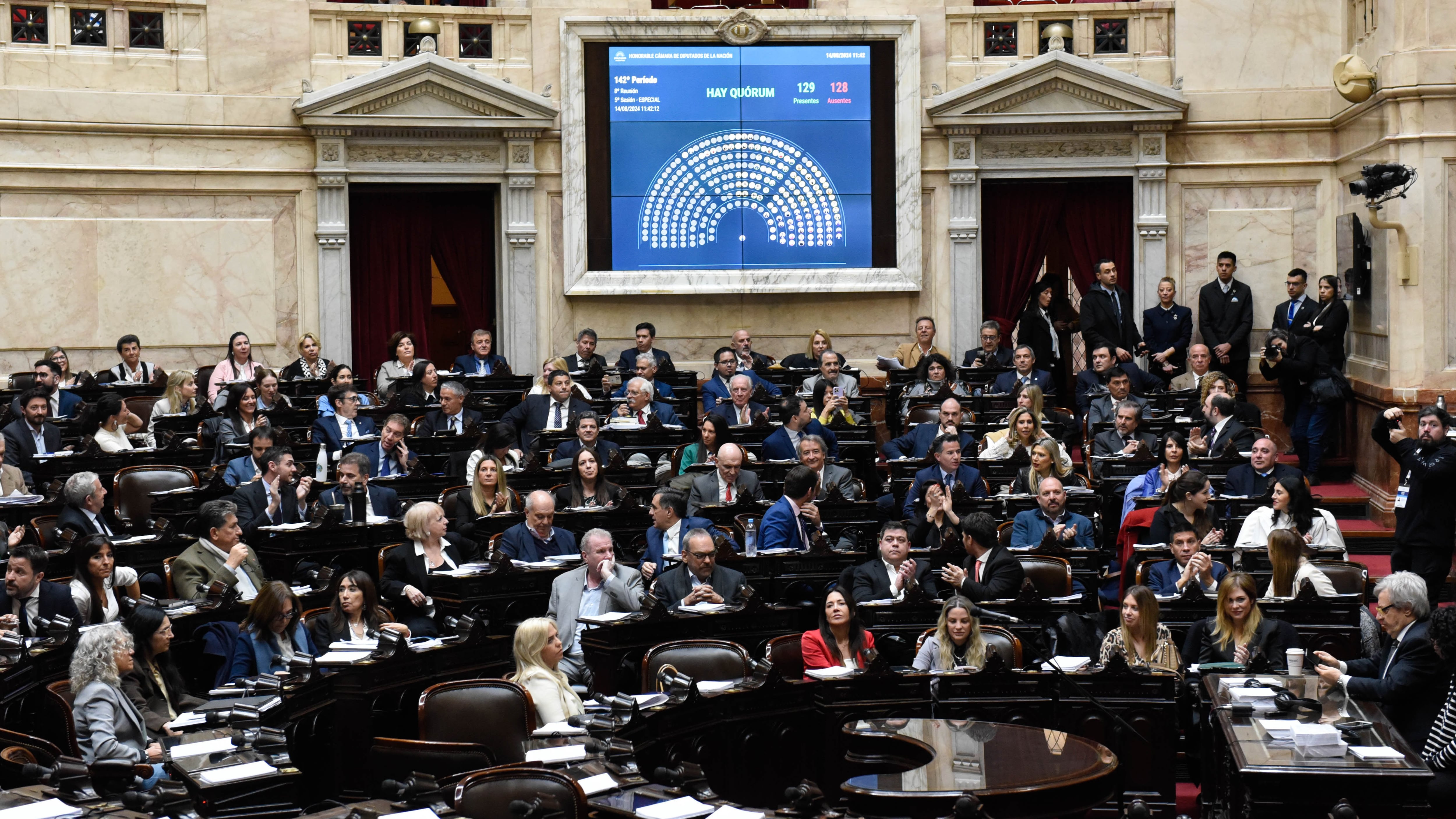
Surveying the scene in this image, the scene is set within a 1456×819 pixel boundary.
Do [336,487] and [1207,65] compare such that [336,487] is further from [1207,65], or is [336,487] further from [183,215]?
[1207,65]

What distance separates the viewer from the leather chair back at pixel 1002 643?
7.98 m

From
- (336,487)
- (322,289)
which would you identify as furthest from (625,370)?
(336,487)

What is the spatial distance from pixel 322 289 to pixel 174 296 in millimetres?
1272

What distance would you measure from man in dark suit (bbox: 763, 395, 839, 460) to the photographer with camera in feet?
12.7

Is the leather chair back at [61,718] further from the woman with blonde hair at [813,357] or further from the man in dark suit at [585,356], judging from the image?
the woman with blonde hair at [813,357]

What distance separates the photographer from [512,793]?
18.6 feet

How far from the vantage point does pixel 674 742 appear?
273 inches

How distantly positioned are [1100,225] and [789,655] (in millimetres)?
8800

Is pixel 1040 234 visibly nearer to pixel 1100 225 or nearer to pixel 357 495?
pixel 1100 225

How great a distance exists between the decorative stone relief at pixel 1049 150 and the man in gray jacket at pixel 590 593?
795 centimetres

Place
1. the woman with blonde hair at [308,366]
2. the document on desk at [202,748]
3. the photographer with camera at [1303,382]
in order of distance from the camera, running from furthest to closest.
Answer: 1. the woman with blonde hair at [308,366]
2. the photographer with camera at [1303,382]
3. the document on desk at [202,748]

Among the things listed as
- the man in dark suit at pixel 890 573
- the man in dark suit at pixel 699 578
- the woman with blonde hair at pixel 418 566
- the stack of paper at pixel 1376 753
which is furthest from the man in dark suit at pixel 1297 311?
the stack of paper at pixel 1376 753

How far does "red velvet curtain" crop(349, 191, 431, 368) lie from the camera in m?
15.7

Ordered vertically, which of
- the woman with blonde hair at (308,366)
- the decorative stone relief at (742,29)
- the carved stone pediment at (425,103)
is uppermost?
the decorative stone relief at (742,29)
